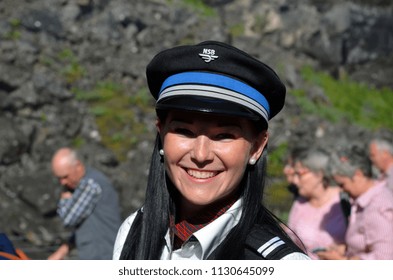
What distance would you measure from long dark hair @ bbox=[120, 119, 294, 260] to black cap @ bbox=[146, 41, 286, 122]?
19cm

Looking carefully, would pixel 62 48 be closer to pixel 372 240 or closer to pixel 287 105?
pixel 287 105

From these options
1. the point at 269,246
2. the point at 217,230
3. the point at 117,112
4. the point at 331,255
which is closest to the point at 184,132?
the point at 217,230

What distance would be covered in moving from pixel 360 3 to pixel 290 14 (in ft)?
6.91

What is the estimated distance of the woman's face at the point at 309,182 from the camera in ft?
17.6

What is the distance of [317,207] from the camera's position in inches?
215

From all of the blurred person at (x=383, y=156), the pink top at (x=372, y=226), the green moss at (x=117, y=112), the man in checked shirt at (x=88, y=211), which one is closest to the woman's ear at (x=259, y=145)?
the pink top at (x=372, y=226)

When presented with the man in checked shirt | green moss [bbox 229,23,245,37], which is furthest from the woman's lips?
green moss [bbox 229,23,245,37]

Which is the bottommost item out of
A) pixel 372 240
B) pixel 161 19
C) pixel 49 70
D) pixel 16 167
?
pixel 372 240

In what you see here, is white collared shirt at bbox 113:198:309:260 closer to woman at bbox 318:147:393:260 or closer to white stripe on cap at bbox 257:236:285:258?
white stripe on cap at bbox 257:236:285:258

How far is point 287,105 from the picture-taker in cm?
1783

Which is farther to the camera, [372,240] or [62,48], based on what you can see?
[62,48]

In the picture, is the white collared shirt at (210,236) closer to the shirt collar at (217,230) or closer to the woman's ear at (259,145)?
the shirt collar at (217,230)

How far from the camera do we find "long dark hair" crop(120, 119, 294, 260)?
6.95 feet
